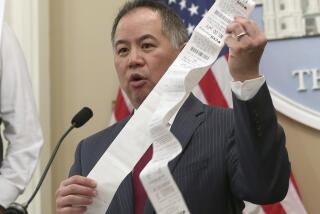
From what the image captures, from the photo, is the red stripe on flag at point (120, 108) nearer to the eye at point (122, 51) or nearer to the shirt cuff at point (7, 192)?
the shirt cuff at point (7, 192)

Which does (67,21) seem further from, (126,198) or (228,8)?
(228,8)

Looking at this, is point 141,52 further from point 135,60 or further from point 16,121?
point 16,121

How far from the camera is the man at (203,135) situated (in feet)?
3.15

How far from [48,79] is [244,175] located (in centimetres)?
159

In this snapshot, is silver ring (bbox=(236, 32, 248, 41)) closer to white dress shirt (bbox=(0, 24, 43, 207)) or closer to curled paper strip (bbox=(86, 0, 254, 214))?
curled paper strip (bbox=(86, 0, 254, 214))

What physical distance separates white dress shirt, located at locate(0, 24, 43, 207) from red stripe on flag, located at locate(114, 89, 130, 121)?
1.41 feet

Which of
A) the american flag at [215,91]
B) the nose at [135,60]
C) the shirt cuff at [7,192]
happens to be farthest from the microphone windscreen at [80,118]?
the american flag at [215,91]

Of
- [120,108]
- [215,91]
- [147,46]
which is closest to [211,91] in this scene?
[215,91]

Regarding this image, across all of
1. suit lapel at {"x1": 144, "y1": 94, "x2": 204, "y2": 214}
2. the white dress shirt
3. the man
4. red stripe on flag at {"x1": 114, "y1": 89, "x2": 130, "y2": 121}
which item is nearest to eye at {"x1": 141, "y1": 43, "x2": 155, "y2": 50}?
the man

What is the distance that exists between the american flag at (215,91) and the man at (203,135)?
2.08 feet

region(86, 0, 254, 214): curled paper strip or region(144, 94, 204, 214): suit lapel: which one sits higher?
region(86, 0, 254, 214): curled paper strip

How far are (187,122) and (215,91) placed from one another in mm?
823

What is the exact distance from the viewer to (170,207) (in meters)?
0.83

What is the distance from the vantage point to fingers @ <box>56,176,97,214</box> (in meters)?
1.02
